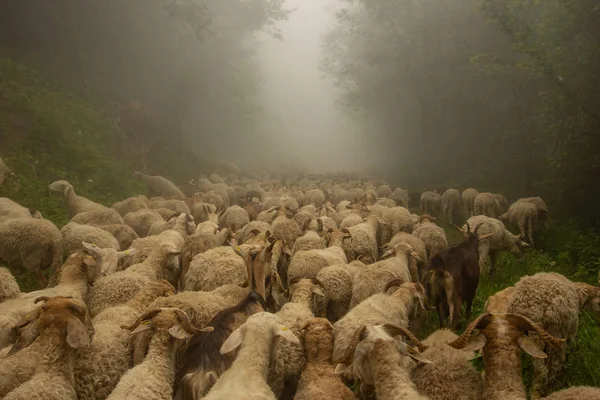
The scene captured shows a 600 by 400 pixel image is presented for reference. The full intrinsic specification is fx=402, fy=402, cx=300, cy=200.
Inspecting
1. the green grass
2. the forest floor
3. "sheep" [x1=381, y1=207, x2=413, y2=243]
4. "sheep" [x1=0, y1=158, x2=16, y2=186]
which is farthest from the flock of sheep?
"sheep" [x1=0, y1=158, x2=16, y2=186]

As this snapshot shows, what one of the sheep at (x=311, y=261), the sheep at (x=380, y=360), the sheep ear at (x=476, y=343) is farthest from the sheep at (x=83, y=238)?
the sheep ear at (x=476, y=343)

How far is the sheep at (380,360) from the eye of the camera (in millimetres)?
3393

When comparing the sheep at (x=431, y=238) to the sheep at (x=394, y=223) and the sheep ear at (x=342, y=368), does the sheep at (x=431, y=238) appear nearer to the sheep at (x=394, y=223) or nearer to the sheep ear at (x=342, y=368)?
the sheep at (x=394, y=223)

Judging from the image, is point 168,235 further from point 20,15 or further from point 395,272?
point 20,15

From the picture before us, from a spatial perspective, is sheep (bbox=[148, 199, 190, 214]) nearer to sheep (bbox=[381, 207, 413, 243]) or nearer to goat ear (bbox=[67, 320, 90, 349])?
sheep (bbox=[381, 207, 413, 243])

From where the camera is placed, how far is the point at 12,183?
12.4m

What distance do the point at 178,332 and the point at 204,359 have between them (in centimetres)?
36

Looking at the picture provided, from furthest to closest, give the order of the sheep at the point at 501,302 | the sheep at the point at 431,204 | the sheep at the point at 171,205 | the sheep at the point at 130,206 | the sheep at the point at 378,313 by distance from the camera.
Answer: the sheep at the point at 431,204
the sheep at the point at 171,205
the sheep at the point at 130,206
the sheep at the point at 501,302
the sheep at the point at 378,313

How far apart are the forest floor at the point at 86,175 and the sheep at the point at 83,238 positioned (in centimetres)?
98

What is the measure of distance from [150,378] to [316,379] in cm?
150

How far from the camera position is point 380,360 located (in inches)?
139

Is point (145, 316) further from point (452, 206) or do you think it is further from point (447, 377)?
point (452, 206)

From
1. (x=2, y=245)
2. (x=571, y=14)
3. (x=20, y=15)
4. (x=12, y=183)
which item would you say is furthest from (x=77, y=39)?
(x=571, y=14)

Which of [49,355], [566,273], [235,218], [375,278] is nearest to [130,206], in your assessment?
[235,218]
